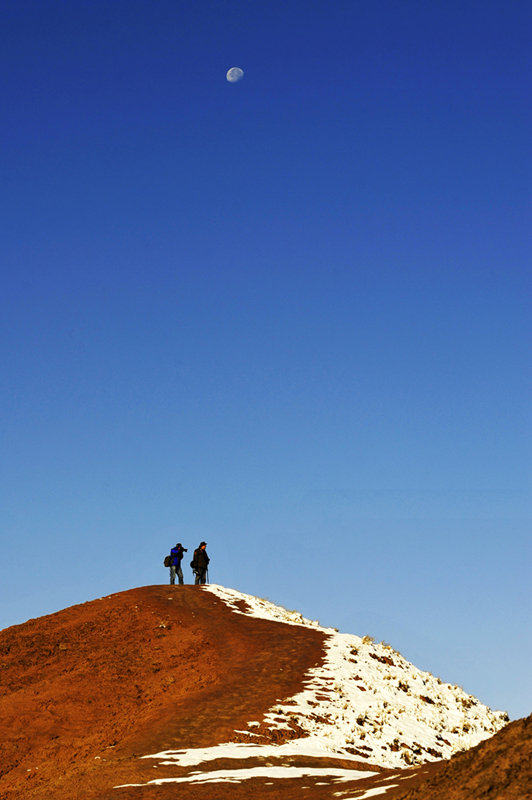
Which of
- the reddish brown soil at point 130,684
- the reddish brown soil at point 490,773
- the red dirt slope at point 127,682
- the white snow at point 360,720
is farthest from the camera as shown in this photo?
the red dirt slope at point 127,682

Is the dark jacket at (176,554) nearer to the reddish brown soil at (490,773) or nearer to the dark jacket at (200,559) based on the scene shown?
the dark jacket at (200,559)

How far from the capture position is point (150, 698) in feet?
74.1

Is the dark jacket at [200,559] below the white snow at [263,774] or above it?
above

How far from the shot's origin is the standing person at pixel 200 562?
38.2m

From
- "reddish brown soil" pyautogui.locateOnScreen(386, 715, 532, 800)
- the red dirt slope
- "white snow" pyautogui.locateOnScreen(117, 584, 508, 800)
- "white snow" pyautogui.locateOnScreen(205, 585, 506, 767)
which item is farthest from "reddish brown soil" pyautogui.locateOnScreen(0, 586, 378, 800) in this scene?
"reddish brown soil" pyautogui.locateOnScreen(386, 715, 532, 800)

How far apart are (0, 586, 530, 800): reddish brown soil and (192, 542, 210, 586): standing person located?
2.21 m

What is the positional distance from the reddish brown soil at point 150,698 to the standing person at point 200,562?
2.21m

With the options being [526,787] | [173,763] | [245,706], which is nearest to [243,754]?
[173,763]

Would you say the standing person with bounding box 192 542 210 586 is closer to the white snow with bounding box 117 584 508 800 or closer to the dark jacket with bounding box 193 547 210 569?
the dark jacket with bounding box 193 547 210 569

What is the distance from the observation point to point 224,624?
1191 inches

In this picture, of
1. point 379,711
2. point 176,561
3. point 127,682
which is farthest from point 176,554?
point 379,711

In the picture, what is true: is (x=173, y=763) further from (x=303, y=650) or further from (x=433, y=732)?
(x=303, y=650)

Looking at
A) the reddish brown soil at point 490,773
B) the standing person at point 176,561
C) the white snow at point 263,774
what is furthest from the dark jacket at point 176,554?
the reddish brown soil at point 490,773

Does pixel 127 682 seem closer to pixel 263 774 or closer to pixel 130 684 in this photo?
pixel 130 684
